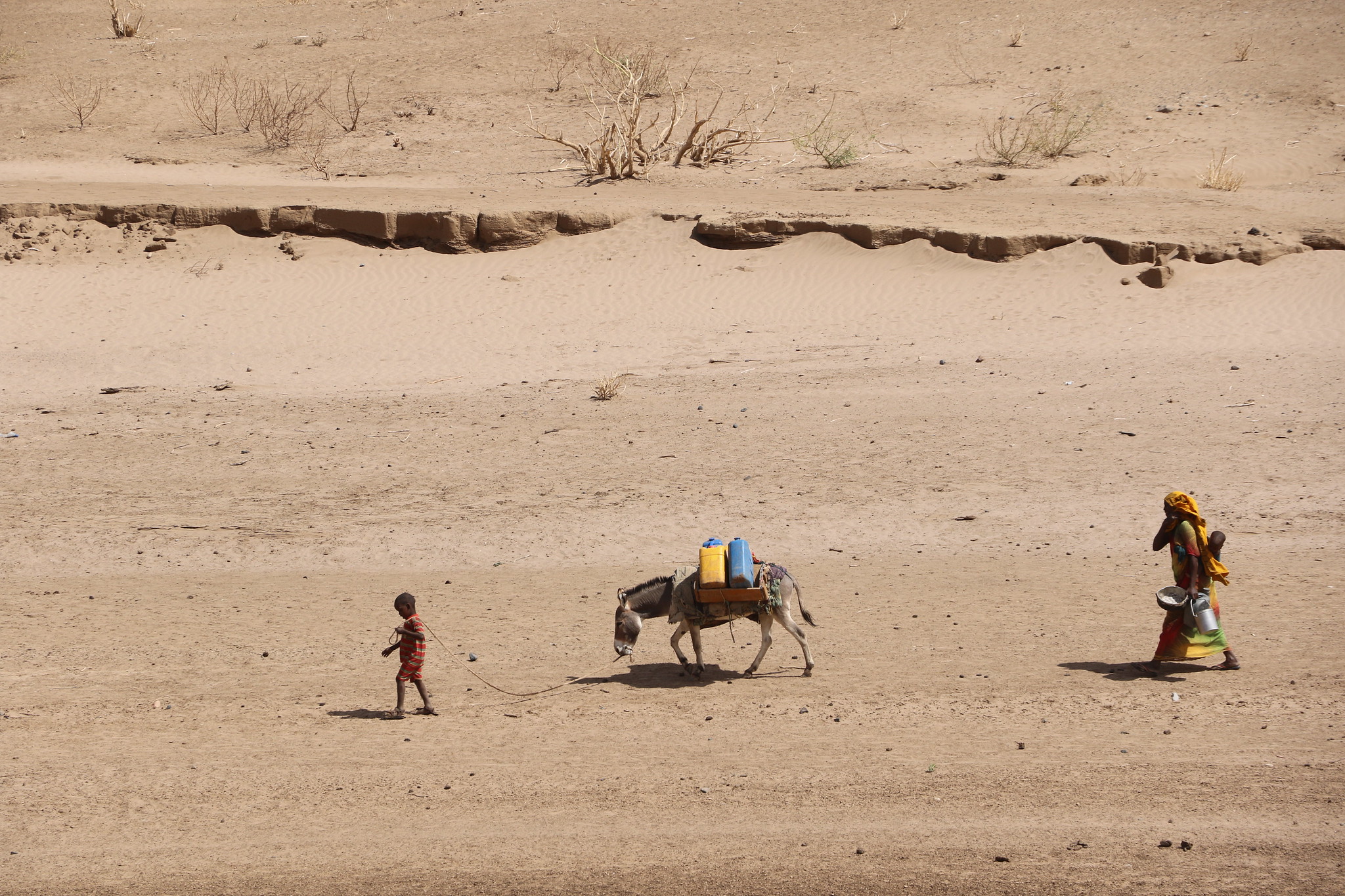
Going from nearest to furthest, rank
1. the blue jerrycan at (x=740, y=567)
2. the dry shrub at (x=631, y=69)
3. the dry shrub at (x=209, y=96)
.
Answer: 1. the blue jerrycan at (x=740, y=567)
2. the dry shrub at (x=209, y=96)
3. the dry shrub at (x=631, y=69)

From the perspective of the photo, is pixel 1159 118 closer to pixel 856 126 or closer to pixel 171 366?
pixel 856 126

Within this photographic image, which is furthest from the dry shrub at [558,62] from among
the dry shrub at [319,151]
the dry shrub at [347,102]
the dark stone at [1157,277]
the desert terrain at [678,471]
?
the dark stone at [1157,277]

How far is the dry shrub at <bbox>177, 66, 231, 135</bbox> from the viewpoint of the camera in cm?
2780

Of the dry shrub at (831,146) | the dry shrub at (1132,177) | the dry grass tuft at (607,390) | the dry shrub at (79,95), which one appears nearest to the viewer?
the dry grass tuft at (607,390)

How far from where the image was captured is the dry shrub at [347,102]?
27.2 m

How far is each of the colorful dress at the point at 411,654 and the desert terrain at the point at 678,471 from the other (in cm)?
36

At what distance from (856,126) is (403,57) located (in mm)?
11878

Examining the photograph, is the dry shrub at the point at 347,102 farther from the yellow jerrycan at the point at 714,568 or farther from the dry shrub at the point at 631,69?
the yellow jerrycan at the point at 714,568

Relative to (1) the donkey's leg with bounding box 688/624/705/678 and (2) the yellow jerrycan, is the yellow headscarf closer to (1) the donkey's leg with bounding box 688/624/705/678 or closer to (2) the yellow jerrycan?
(2) the yellow jerrycan

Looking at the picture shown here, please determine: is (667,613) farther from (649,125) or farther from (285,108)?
(285,108)

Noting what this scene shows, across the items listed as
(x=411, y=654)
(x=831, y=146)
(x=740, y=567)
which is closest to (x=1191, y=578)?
(x=740, y=567)

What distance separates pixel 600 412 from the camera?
14562 millimetres

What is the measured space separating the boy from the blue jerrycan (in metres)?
1.85

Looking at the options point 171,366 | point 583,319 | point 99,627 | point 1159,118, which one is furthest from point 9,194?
point 1159,118
